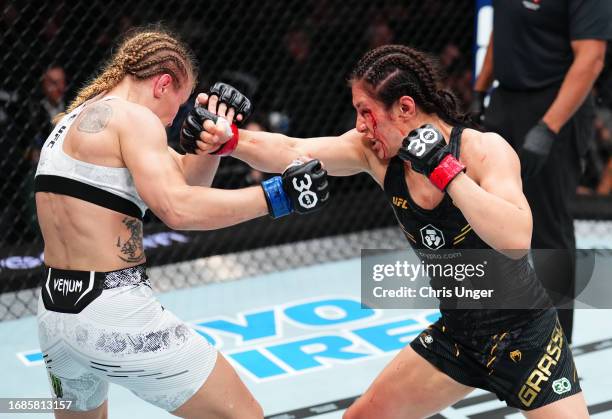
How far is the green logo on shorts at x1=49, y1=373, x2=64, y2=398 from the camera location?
2.09m

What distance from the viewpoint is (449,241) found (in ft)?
7.13

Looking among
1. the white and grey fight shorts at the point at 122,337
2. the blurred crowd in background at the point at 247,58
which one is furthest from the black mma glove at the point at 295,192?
the blurred crowd in background at the point at 247,58

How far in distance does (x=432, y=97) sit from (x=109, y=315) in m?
0.93

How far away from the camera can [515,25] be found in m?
3.29

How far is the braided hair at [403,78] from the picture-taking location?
216cm

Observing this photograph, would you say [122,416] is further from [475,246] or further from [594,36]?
[594,36]

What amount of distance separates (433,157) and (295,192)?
318mm

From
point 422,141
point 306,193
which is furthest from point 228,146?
point 422,141

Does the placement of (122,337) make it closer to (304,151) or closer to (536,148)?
(304,151)

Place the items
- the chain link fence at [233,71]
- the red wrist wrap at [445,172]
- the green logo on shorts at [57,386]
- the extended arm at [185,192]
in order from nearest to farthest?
the extended arm at [185,192] → the red wrist wrap at [445,172] → the green logo on shorts at [57,386] → the chain link fence at [233,71]

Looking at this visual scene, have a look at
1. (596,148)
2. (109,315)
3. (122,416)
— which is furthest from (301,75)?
(109,315)

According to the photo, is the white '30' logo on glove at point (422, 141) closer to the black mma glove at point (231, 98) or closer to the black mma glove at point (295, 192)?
the black mma glove at point (295, 192)

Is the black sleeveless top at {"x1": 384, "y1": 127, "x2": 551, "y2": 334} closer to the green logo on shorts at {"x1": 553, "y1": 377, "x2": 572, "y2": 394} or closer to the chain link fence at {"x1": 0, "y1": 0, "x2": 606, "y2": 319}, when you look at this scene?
the green logo on shorts at {"x1": 553, "y1": 377, "x2": 572, "y2": 394}

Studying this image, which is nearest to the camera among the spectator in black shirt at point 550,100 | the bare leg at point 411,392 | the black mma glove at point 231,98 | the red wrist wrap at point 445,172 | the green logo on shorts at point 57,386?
the red wrist wrap at point 445,172
